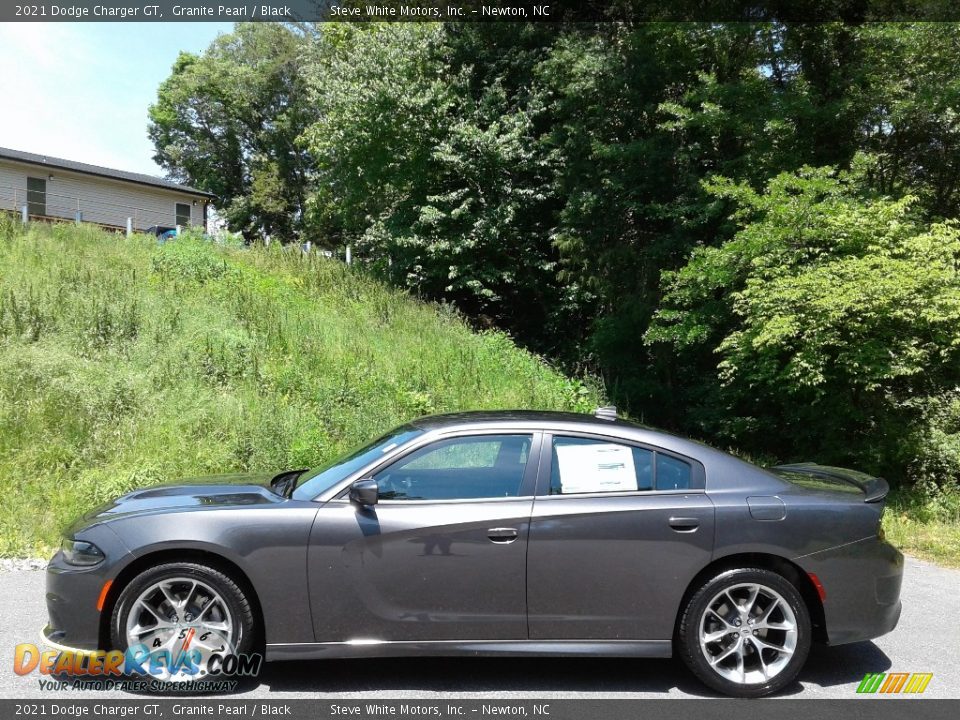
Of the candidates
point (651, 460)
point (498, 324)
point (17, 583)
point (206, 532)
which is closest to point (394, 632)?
point (206, 532)

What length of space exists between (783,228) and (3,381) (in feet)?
34.3

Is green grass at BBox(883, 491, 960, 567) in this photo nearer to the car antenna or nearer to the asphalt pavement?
the asphalt pavement

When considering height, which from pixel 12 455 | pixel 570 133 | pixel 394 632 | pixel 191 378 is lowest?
pixel 394 632

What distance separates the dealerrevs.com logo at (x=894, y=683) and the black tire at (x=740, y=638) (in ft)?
1.64

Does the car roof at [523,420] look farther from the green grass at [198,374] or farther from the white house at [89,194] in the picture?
the white house at [89,194]

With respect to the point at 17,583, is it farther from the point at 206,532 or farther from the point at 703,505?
the point at 703,505

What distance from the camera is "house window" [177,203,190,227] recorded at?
3203 centimetres

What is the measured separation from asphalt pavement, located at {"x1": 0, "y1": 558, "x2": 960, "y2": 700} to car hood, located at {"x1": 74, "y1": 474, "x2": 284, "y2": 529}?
3.15ft

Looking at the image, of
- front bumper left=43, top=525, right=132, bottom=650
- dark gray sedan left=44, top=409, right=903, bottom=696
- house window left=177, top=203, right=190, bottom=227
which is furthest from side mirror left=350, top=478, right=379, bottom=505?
house window left=177, top=203, right=190, bottom=227

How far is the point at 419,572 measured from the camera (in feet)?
13.6

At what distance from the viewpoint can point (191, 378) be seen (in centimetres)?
1062

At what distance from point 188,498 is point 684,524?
2.89m

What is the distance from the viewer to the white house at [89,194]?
2681 centimetres
